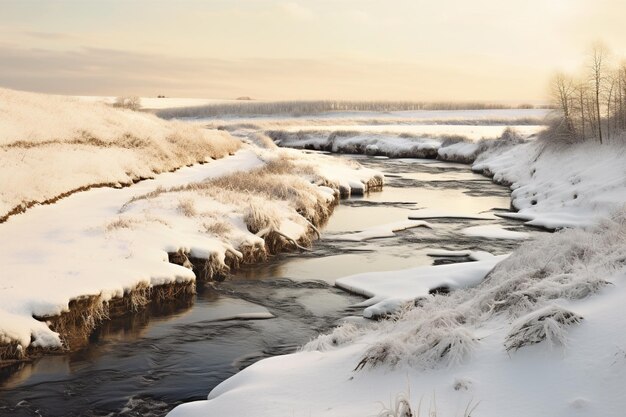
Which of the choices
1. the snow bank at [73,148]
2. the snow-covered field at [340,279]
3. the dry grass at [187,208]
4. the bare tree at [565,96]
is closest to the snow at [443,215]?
the snow-covered field at [340,279]

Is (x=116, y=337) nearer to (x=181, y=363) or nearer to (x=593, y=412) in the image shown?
(x=181, y=363)

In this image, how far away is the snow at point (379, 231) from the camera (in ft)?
61.6

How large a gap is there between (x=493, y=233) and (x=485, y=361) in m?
14.1

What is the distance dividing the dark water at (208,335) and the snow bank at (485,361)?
58.0 inches

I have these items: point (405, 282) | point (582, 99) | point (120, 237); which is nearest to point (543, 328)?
point (405, 282)

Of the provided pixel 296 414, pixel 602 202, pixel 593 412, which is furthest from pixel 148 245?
pixel 602 202

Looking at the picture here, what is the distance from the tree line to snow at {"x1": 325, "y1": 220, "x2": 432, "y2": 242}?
15.7 metres

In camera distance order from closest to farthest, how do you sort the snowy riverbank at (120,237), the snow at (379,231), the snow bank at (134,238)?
the snowy riverbank at (120,237)
the snow bank at (134,238)
the snow at (379,231)

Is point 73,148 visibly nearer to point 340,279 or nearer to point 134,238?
point 134,238

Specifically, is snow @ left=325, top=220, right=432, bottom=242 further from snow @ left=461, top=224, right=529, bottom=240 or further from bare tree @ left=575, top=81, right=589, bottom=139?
bare tree @ left=575, top=81, right=589, bottom=139

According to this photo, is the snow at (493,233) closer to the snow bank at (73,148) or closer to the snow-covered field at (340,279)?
the snow-covered field at (340,279)

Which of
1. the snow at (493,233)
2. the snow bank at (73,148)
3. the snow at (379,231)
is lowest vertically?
the snow at (493,233)

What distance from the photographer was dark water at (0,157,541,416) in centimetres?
807

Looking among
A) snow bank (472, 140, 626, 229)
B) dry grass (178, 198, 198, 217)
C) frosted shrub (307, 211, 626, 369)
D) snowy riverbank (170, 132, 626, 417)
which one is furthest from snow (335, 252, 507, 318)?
snow bank (472, 140, 626, 229)
